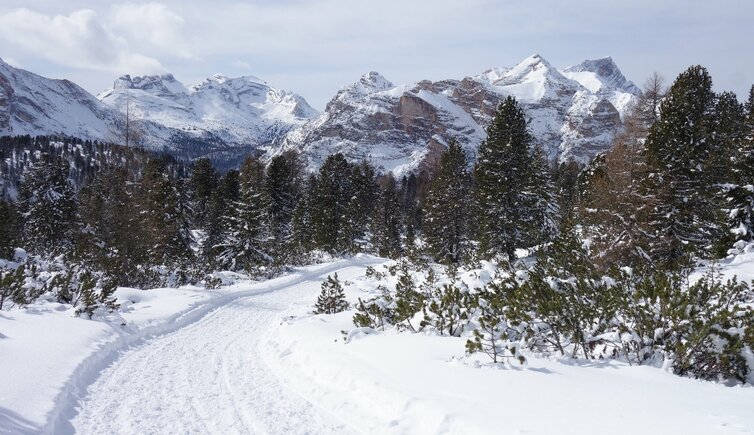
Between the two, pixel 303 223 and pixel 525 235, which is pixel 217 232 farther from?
pixel 525 235

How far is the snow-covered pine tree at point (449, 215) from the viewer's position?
35125 millimetres

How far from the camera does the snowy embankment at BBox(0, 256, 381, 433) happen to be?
5861mm

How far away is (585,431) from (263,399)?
4.68 metres

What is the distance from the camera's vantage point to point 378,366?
7.76m

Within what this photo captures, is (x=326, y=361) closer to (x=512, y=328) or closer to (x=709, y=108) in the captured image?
(x=512, y=328)

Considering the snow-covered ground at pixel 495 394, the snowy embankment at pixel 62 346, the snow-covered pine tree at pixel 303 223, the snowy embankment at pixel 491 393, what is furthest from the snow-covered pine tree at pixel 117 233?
the snow-covered pine tree at pixel 303 223

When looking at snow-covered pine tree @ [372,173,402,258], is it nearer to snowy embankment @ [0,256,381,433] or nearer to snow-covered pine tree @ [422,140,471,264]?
snow-covered pine tree @ [422,140,471,264]

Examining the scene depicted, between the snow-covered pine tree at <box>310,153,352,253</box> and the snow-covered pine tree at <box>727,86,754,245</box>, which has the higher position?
the snow-covered pine tree at <box>727,86,754,245</box>

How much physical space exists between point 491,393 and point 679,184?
1651 centimetres

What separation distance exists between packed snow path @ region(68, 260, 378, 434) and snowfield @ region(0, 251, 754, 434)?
0.03 metres

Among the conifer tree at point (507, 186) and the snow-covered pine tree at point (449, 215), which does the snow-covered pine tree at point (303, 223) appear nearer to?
the snow-covered pine tree at point (449, 215)

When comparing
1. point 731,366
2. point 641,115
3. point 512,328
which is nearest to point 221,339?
point 512,328

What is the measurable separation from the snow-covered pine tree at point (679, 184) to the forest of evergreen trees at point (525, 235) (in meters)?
0.06

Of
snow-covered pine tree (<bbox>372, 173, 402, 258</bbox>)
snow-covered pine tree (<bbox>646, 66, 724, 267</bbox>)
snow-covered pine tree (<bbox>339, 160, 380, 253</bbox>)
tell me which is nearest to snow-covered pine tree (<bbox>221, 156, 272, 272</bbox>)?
snow-covered pine tree (<bbox>339, 160, 380, 253</bbox>)
